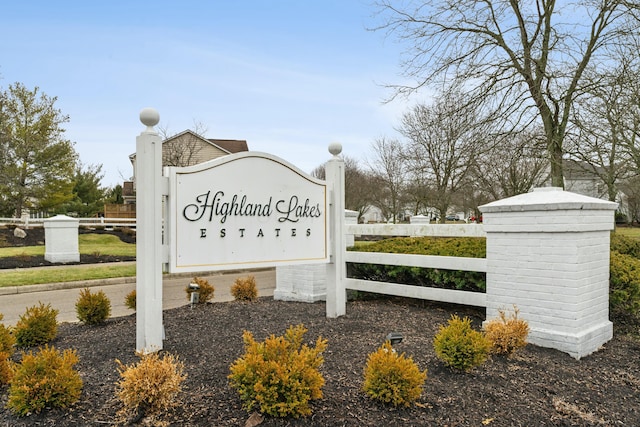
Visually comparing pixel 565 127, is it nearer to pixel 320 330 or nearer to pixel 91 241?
pixel 320 330

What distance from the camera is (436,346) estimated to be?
12.4 ft

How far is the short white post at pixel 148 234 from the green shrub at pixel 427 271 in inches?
143

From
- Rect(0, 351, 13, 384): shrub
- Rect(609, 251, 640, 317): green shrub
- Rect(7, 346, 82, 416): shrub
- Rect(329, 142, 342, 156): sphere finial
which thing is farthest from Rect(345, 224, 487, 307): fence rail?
Rect(0, 351, 13, 384): shrub

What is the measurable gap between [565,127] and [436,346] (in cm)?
975

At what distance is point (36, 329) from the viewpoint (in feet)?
15.5

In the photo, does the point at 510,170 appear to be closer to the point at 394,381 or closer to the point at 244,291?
the point at 244,291

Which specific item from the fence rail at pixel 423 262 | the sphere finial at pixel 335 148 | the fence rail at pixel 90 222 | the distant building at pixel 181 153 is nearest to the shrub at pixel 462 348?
the fence rail at pixel 423 262

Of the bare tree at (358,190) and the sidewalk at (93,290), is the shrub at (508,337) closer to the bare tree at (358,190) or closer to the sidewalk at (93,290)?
the sidewalk at (93,290)

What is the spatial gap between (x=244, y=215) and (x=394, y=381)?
99.8 inches

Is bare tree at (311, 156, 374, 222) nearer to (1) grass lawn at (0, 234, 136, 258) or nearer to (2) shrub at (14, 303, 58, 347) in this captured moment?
(1) grass lawn at (0, 234, 136, 258)

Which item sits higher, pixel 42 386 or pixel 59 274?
pixel 42 386

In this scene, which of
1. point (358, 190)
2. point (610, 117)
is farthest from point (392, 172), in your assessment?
point (610, 117)

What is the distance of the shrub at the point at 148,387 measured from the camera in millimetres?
2859

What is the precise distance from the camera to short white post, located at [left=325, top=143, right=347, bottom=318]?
5957mm
